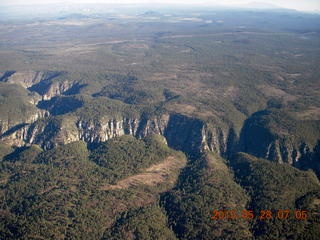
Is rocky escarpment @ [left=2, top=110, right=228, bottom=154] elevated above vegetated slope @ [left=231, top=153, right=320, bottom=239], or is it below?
below

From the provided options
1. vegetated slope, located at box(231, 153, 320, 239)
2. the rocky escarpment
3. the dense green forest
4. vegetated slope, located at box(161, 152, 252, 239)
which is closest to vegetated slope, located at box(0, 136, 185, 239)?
the dense green forest

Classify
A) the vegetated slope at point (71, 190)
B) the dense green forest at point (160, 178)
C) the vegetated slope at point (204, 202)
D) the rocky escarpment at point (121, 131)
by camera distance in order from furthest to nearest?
the rocky escarpment at point (121, 131) → the dense green forest at point (160, 178) → the vegetated slope at point (204, 202) → the vegetated slope at point (71, 190)

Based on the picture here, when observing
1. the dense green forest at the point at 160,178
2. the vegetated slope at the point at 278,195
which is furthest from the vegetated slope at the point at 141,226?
the vegetated slope at the point at 278,195

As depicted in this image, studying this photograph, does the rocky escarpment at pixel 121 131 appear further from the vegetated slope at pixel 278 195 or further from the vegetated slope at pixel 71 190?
the vegetated slope at pixel 278 195

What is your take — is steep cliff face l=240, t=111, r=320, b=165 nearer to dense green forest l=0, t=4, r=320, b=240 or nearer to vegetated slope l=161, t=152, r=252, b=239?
dense green forest l=0, t=4, r=320, b=240

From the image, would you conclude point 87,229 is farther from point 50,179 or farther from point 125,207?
point 50,179
